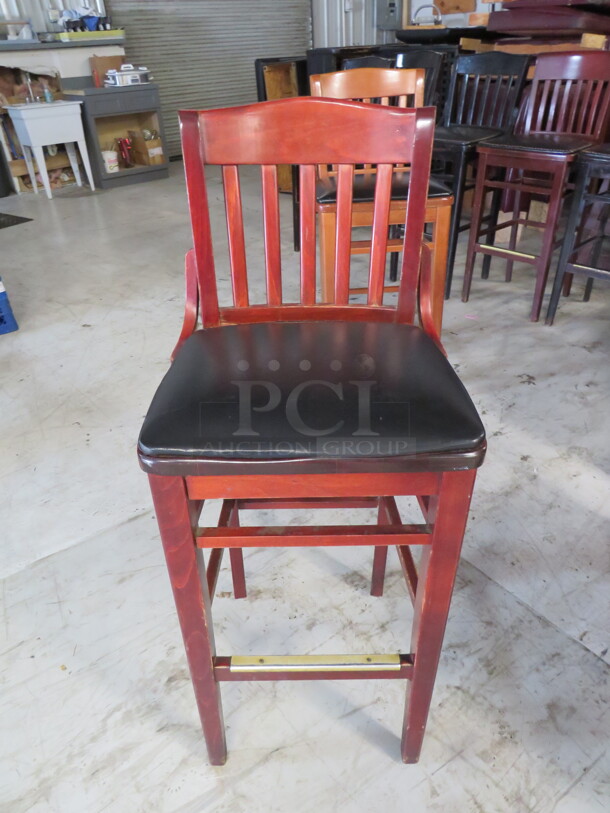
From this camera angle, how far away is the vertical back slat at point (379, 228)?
1.01 m

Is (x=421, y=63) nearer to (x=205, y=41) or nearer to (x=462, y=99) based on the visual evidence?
(x=462, y=99)

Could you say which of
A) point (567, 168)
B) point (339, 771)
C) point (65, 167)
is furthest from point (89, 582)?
point (65, 167)

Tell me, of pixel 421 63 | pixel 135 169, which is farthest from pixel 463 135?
pixel 135 169

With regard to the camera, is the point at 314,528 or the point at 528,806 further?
the point at 528,806

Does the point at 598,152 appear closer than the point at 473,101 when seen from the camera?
Yes

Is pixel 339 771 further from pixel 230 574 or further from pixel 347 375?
pixel 347 375

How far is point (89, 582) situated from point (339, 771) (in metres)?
0.73

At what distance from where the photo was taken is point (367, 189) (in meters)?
2.03

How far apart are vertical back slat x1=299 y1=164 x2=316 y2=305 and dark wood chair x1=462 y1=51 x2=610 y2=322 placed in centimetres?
168

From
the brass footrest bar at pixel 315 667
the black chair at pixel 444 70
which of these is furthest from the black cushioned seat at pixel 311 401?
the black chair at pixel 444 70

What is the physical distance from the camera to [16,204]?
16.5 feet

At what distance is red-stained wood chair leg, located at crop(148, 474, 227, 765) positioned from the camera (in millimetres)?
785

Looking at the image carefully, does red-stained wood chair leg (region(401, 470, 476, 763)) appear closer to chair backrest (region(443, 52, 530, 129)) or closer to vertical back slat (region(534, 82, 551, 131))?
vertical back slat (region(534, 82, 551, 131))

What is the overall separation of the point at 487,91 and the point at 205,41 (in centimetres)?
486
